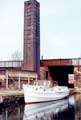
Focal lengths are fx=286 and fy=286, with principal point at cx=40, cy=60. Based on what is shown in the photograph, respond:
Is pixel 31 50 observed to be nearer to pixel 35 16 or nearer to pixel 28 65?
pixel 28 65

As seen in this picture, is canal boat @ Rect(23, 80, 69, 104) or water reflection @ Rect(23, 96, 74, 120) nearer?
water reflection @ Rect(23, 96, 74, 120)

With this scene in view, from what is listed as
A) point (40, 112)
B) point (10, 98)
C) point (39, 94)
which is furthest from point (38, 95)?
point (40, 112)

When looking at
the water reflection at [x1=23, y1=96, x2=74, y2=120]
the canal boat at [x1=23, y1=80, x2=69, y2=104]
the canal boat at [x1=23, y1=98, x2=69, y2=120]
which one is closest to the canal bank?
the canal boat at [x1=23, y1=80, x2=69, y2=104]

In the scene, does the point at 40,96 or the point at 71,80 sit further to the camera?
the point at 71,80

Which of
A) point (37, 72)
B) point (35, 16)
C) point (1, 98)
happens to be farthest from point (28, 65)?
point (1, 98)

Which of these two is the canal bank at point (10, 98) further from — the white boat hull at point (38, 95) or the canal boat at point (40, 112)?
the canal boat at point (40, 112)

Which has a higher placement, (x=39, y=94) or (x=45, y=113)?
(x=39, y=94)

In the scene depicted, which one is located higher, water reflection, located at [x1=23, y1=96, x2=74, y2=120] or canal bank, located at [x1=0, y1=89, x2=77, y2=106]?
canal bank, located at [x1=0, y1=89, x2=77, y2=106]

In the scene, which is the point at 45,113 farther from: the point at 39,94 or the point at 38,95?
the point at 39,94

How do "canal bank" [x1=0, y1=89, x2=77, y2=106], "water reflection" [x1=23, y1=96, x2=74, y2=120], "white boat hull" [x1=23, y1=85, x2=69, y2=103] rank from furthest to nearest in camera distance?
"white boat hull" [x1=23, y1=85, x2=69, y2=103], "canal bank" [x1=0, y1=89, x2=77, y2=106], "water reflection" [x1=23, y1=96, x2=74, y2=120]

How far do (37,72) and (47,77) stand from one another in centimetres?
470

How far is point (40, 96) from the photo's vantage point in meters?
37.5

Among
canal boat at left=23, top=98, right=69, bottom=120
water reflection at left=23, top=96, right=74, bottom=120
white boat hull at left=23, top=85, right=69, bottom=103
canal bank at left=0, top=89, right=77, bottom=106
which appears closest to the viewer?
water reflection at left=23, top=96, right=74, bottom=120

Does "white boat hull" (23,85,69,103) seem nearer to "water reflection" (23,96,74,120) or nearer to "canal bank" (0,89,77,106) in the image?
"canal bank" (0,89,77,106)
